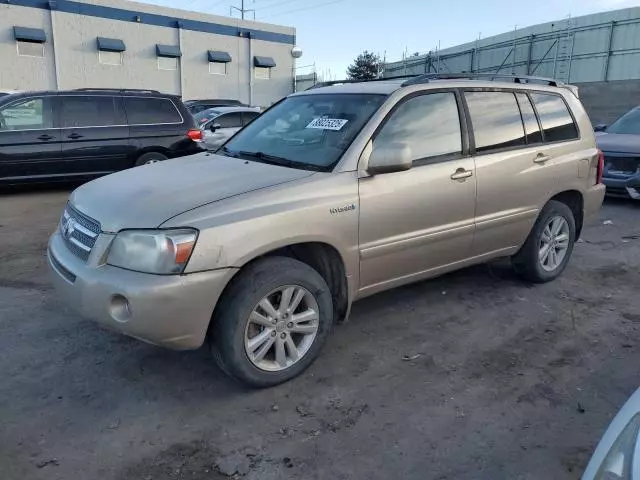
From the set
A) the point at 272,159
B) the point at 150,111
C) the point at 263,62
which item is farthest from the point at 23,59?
the point at 272,159

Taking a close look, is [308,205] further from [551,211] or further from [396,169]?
[551,211]

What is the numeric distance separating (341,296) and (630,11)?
21.3 meters

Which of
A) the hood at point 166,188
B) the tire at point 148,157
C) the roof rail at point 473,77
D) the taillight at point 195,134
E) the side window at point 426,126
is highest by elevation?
the roof rail at point 473,77

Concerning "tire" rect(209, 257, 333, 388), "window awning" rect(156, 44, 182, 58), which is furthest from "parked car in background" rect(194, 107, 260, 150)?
"window awning" rect(156, 44, 182, 58)

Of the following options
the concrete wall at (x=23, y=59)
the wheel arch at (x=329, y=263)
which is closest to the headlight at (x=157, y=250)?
the wheel arch at (x=329, y=263)

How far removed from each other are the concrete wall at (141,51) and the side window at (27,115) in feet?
52.2

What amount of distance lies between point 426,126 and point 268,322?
74.0 inches

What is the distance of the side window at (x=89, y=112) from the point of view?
8820mm

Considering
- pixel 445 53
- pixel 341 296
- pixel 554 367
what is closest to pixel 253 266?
pixel 341 296

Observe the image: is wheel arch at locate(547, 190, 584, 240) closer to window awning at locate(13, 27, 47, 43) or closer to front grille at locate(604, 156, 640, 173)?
front grille at locate(604, 156, 640, 173)

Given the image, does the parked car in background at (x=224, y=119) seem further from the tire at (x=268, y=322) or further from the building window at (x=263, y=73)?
the building window at (x=263, y=73)

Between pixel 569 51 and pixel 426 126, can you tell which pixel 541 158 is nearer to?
pixel 426 126

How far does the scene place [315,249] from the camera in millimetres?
3443

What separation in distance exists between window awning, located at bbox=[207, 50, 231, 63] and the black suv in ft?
61.7
